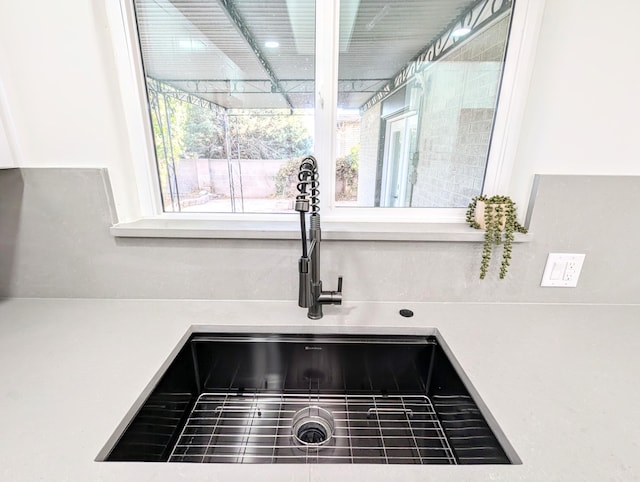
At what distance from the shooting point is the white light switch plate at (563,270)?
40.7 inches

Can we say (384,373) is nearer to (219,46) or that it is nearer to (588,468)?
(588,468)

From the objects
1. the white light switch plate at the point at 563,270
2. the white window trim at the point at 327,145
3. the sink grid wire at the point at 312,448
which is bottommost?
the sink grid wire at the point at 312,448

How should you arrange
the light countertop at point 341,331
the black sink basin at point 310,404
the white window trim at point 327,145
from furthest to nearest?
1. the white window trim at point 327,145
2. the black sink basin at point 310,404
3. the light countertop at point 341,331

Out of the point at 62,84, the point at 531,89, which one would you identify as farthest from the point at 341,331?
the point at 62,84

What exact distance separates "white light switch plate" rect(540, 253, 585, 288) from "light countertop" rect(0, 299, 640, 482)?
9cm

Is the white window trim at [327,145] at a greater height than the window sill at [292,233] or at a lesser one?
greater

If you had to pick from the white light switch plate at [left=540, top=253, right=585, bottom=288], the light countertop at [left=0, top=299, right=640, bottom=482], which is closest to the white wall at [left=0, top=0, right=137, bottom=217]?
the light countertop at [left=0, top=299, right=640, bottom=482]

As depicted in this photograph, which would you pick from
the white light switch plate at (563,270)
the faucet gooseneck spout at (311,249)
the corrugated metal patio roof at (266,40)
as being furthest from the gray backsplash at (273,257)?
the corrugated metal patio roof at (266,40)

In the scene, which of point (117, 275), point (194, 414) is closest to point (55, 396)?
point (194, 414)

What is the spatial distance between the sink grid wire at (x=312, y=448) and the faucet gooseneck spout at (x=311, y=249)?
30 cm

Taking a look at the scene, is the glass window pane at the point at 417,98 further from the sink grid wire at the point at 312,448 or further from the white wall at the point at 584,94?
the sink grid wire at the point at 312,448

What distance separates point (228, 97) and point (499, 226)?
3.39ft

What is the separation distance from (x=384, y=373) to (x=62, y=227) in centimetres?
118

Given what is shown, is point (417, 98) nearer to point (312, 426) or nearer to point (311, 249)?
point (311, 249)
